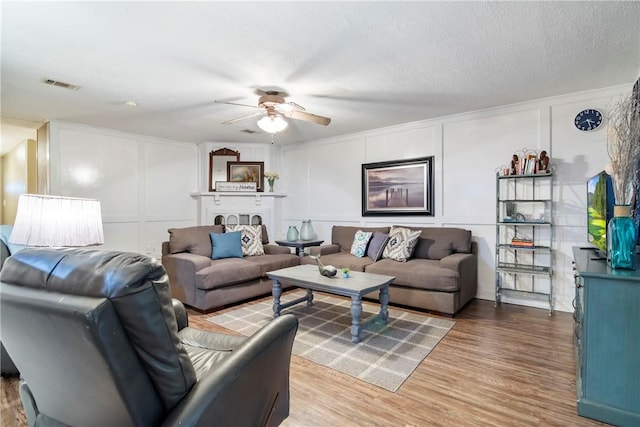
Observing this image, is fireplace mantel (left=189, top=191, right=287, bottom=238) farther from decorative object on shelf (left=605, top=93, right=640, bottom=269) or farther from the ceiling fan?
decorative object on shelf (left=605, top=93, right=640, bottom=269)

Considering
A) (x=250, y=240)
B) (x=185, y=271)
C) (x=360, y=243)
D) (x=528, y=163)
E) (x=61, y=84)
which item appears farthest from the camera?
(x=250, y=240)

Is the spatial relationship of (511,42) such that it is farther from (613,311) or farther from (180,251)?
(180,251)

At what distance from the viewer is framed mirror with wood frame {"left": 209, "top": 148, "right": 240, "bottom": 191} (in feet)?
19.1

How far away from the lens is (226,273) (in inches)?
145

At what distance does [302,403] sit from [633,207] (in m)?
2.68

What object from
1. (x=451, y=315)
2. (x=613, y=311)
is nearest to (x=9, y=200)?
(x=451, y=315)

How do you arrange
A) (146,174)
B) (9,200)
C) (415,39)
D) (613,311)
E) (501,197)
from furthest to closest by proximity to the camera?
1. (9,200)
2. (146,174)
3. (501,197)
4. (415,39)
5. (613,311)

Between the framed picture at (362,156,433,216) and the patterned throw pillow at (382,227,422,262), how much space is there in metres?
0.54

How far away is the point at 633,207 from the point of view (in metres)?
2.34

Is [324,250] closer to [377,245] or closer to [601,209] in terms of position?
[377,245]

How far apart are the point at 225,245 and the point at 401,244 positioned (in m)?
2.28

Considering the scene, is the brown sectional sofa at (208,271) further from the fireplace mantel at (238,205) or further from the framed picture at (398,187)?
the framed picture at (398,187)

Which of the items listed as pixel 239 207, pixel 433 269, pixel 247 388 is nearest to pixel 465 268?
pixel 433 269

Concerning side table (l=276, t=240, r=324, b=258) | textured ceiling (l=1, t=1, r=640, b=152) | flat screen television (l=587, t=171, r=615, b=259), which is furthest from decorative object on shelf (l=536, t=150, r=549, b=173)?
side table (l=276, t=240, r=324, b=258)
